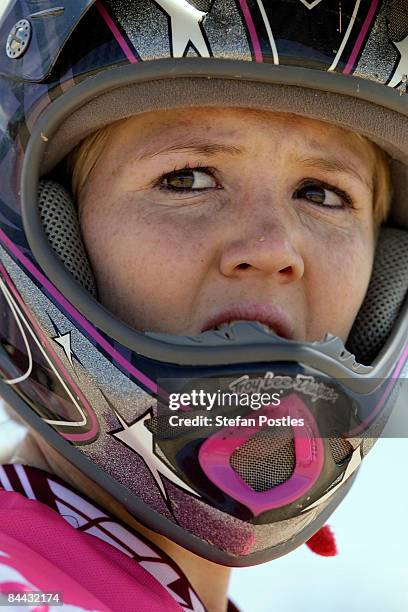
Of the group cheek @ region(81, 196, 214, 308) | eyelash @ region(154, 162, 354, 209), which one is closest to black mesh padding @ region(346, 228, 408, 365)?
eyelash @ region(154, 162, 354, 209)

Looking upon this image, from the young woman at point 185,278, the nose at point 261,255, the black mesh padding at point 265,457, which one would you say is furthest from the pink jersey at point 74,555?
the nose at point 261,255

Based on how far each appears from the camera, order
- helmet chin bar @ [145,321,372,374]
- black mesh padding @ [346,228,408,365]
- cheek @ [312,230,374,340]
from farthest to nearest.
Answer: black mesh padding @ [346,228,408,365], cheek @ [312,230,374,340], helmet chin bar @ [145,321,372,374]

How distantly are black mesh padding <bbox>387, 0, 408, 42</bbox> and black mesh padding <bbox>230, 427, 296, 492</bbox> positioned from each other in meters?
0.72

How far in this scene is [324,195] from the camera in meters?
1.76

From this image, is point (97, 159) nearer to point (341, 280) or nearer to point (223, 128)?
point (223, 128)

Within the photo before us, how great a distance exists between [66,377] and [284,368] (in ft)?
1.22

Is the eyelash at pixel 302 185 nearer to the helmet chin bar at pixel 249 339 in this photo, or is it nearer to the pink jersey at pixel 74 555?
the helmet chin bar at pixel 249 339

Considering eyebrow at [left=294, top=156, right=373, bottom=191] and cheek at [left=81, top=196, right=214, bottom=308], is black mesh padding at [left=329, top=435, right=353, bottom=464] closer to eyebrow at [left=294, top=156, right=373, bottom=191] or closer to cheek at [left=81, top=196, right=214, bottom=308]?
cheek at [left=81, top=196, right=214, bottom=308]

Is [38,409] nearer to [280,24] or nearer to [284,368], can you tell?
[284,368]

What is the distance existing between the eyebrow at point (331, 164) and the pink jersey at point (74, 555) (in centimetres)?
70

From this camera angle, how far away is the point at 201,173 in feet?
5.46

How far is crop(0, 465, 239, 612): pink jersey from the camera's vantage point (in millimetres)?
1261

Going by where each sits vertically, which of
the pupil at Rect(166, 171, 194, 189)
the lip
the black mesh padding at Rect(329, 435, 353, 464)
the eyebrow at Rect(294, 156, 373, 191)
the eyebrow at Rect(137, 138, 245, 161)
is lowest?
the black mesh padding at Rect(329, 435, 353, 464)

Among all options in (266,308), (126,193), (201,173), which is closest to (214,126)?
(201,173)
